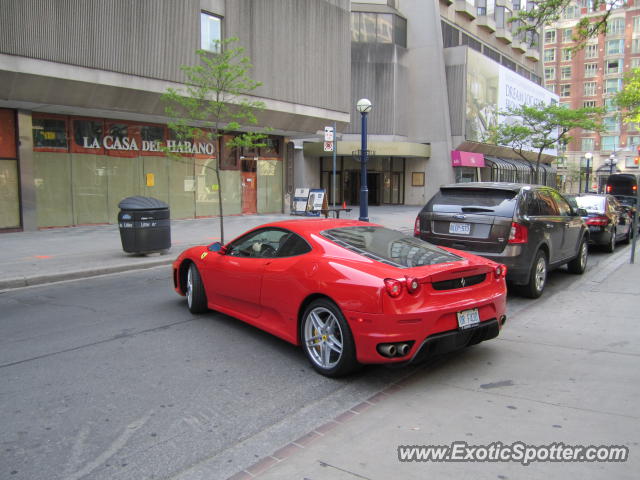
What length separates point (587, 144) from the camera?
279 ft

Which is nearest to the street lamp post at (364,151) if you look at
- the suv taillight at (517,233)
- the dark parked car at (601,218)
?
the dark parked car at (601,218)

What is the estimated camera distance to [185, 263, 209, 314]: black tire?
21.4ft

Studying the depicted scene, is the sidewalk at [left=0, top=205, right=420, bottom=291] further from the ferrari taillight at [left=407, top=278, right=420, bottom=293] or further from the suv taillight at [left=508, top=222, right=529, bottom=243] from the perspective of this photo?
the ferrari taillight at [left=407, top=278, right=420, bottom=293]

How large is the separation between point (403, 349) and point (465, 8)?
41.3m

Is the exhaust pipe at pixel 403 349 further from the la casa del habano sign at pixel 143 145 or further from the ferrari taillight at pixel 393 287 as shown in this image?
the la casa del habano sign at pixel 143 145

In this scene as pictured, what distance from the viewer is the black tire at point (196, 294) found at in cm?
652

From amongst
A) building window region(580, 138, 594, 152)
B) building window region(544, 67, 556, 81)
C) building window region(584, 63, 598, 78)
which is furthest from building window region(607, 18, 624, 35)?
building window region(580, 138, 594, 152)

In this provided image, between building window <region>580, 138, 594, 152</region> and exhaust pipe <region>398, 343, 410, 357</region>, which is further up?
building window <region>580, 138, 594, 152</region>

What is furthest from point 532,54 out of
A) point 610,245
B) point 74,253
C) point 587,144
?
point 74,253

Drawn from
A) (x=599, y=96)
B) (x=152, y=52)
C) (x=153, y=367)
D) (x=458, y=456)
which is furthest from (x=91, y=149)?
(x=599, y=96)

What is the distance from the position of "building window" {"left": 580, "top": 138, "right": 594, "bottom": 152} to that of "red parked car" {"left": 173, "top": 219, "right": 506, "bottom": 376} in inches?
3572

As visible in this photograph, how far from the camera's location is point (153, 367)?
4.87 metres

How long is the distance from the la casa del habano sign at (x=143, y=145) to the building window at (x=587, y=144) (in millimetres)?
79615

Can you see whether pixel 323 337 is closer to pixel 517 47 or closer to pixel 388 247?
pixel 388 247
